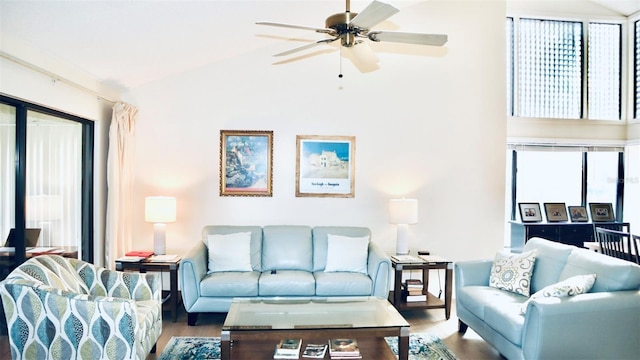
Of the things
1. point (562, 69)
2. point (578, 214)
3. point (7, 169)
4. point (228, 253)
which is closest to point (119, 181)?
point (7, 169)

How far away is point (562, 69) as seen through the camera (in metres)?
5.87

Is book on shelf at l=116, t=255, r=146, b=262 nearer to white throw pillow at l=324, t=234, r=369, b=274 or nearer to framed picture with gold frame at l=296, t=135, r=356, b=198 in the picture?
framed picture with gold frame at l=296, t=135, r=356, b=198

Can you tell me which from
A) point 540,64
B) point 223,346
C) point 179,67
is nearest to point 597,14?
point 540,64

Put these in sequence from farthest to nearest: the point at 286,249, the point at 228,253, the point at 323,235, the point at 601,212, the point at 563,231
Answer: the point at 601,212 < the point at 563,231 < the point at 323,235 < the point at 286,249 < the point at 228,253

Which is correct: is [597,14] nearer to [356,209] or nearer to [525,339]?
[356,209]

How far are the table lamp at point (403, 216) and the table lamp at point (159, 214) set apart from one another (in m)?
2.41

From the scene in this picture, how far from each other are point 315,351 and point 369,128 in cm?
281

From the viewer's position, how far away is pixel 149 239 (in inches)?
176

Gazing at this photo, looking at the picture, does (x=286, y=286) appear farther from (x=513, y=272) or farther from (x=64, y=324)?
(x=513, y=272)

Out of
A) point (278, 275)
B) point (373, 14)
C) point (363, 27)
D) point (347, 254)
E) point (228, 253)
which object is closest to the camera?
point (373, 14)

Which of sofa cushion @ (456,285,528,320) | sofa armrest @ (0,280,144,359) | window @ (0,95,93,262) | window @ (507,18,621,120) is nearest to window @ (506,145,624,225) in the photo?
window @ (507,18,621,120)

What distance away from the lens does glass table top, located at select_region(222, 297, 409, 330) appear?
2.55 meters

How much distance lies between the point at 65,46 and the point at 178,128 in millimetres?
1526

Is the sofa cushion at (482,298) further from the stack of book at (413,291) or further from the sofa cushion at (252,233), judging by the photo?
the sofa cushion at (252,233)
